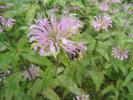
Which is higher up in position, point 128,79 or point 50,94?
point 50,94

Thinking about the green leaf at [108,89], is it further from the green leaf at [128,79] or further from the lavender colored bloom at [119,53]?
the lavender colored bloom at [119,53]

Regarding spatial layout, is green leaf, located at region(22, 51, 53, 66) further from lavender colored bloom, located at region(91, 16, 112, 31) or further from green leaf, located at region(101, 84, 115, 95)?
lavender colored bloom, located at region(91, 16, 112, 31)

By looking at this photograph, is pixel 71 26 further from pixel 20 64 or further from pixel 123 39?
pixel 123 39

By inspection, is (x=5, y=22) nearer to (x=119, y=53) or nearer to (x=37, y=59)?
(x=37, y=59)

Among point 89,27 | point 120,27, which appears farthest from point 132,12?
point 89,27

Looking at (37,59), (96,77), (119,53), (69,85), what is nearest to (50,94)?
(69,85)

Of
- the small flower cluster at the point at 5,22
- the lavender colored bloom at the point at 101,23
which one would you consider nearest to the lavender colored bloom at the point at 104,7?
the lavender colored bloom at the point at 101,23
